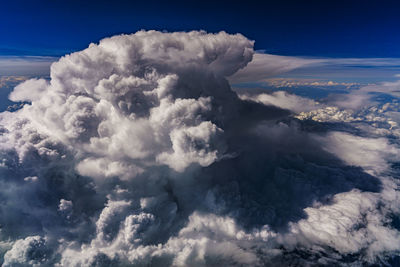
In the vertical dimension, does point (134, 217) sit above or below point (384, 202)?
above

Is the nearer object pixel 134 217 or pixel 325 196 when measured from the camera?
pixel 134 217

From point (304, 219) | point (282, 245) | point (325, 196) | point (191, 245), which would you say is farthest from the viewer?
point (325, 196)

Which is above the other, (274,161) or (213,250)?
(274,161)

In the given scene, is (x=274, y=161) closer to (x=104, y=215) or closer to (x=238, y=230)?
(x=238, y=230)

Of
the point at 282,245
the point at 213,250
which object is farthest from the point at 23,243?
the point at 282,245

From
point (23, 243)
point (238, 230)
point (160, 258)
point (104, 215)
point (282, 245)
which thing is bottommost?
point (282, 245)

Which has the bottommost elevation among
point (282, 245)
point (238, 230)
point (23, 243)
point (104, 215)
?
point (282, 245)

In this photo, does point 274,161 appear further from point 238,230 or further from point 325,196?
point 238,230

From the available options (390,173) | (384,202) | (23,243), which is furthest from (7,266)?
(390,173)

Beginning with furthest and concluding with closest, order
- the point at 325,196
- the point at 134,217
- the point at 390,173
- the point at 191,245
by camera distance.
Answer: the point at 390,173, the point at 325,196, the point at 191,245, the point at 134,217
